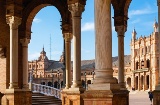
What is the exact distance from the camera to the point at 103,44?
462 inches

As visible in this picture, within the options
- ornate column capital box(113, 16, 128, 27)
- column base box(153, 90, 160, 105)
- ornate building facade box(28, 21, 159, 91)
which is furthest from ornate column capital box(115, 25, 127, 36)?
ornate building facade box(28, 21, 159, 91)

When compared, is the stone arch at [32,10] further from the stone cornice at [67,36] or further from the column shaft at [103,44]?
the column shaft at [103,44]

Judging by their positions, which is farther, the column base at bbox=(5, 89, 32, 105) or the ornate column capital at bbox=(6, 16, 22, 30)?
the ornate column capital at bbox=(6, 16, 22, 30)

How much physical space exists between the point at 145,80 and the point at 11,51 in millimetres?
78790

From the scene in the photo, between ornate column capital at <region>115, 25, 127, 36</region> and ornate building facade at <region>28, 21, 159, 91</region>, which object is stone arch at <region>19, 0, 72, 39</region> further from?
ornate building facade at <region>28, 21, 159, 91</region>

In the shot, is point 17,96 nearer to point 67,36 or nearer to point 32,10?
point 67,36

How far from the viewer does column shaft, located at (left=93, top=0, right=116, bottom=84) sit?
37.9 ft

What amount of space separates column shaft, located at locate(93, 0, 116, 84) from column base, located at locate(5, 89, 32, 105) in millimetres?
8350

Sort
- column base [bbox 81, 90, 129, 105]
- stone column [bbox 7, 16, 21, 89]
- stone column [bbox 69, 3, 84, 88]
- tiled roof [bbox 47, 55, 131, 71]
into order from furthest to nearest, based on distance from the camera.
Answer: tiled roof [bbox 47, 55, 131, 71] < stone column [bbox 7, 16, 21, 89] < stone column [bbox 69, 3, 84, 88] < column base [bbox 81, 90, 129, 105]


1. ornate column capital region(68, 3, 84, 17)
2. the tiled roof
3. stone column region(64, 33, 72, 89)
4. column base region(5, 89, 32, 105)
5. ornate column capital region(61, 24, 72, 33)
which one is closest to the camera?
ornate column capital region(68, 3, 84, 17)

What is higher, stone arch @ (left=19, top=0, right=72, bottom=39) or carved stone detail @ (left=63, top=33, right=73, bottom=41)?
stone arch @ (left=19, top=0, right=72, bottom=39)

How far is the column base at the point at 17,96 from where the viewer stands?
61.9ft

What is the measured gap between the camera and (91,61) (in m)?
117

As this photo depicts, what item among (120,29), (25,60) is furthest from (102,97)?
(25,60)
